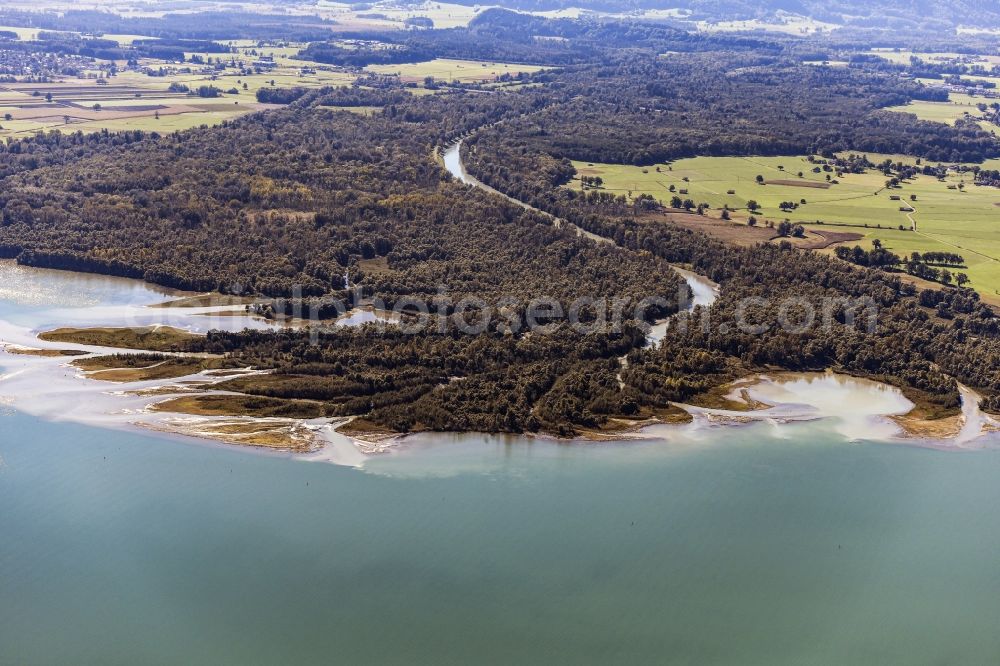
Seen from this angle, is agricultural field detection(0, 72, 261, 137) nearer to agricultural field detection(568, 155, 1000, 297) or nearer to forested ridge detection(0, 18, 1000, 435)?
forested ridge detection(0, 18, 1000, 435)

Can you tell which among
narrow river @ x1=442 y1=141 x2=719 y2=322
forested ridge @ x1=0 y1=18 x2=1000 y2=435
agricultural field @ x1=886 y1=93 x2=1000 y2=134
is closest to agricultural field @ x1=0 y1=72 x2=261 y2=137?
forested ridge @ x1=0 y1=18 x2=1000 y2=435

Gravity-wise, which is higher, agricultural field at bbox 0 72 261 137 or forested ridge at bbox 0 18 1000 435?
agricultural field at bbox 0 72 261 137

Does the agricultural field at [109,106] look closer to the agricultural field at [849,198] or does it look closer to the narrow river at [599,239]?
the narrow river at [599,239]

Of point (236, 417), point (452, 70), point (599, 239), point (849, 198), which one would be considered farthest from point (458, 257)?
point (452, 70)

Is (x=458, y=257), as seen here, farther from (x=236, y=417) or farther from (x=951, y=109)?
(x=951, y=109)

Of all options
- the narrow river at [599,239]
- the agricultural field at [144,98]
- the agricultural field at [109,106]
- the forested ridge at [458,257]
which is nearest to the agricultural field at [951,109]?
the forested ridge at [458,257]
